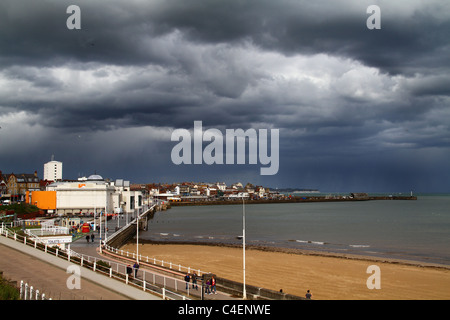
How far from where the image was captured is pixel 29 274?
72.6 feet

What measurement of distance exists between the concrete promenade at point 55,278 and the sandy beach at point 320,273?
13.4 m

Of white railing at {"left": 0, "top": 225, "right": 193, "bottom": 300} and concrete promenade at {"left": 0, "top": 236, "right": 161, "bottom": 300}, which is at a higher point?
concrete promenade at {"left": 0, "top": 236, "right": 161, "bottom": 300}

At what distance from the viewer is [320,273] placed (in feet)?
116

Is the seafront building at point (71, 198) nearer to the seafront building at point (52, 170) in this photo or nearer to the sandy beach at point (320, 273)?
the sandy beach at point (320, 273)

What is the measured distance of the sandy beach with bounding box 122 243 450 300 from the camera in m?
28.8

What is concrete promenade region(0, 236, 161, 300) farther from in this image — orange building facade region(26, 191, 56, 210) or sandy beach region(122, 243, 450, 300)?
orange building facade region(26, 191, 56, 210)

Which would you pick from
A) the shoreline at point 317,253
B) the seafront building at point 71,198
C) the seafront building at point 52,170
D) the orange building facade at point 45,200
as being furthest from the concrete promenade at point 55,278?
the seafront building at point 52,170

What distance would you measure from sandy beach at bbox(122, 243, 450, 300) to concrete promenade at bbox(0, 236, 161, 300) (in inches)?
528

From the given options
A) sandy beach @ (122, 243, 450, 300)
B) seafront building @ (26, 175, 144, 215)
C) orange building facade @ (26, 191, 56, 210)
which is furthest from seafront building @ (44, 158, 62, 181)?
sandy beach @ (122, 243, 450, 300)

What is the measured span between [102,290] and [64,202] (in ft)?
255

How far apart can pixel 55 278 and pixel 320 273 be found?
2317 cm
